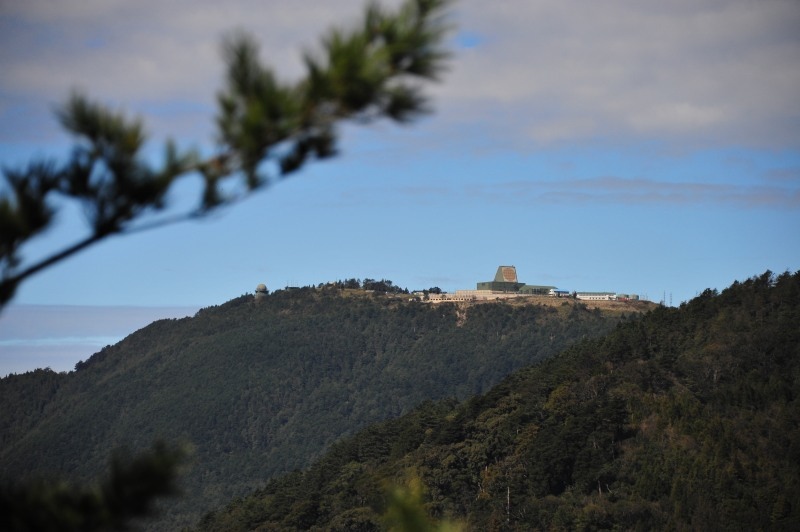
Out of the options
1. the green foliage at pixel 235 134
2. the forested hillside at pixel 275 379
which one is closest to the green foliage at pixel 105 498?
the green foliage at pixel 235 134

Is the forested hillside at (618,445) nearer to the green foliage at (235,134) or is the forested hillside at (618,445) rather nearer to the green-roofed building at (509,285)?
the green foliage at (235,134)

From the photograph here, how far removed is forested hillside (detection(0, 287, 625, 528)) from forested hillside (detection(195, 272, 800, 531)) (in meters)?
52.1

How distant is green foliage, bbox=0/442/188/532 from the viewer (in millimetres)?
5371

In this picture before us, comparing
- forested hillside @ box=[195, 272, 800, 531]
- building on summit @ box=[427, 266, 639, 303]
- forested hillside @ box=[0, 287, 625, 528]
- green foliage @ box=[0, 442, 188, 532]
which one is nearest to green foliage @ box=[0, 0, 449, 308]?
green foliage @ box=[0, 442, 188, 532]

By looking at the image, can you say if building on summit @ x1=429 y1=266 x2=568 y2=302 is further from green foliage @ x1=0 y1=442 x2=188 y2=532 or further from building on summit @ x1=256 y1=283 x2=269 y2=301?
green foliage @ x1=0 y1=442 x2=188 y2=532

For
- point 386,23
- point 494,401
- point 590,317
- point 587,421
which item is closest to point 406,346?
point 590,317

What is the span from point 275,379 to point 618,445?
88.6 metres

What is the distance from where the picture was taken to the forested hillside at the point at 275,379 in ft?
406

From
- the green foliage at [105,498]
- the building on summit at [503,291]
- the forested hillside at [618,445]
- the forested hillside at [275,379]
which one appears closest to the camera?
the green foliage at [105,498]

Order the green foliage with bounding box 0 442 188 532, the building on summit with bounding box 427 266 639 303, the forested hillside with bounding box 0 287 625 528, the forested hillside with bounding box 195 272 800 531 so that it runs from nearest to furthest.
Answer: the green foliage with bounding box 0 442 188 532, the forested hillside with bounding box 195 272 800 531, the forested hillside with bounding box 0 287 625 528, the building on summit with bounding box 427 266 639 303

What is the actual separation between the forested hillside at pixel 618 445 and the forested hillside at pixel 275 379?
171ft

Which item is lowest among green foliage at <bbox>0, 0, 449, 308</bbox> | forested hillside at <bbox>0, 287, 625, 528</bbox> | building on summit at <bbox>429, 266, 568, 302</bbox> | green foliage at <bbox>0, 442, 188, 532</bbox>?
green foliage at <bbox>0, 442, 188, 532</bbox>

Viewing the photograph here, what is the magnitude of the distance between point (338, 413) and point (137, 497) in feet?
409

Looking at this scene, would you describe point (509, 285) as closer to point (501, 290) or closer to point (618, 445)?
point (501, 290)
